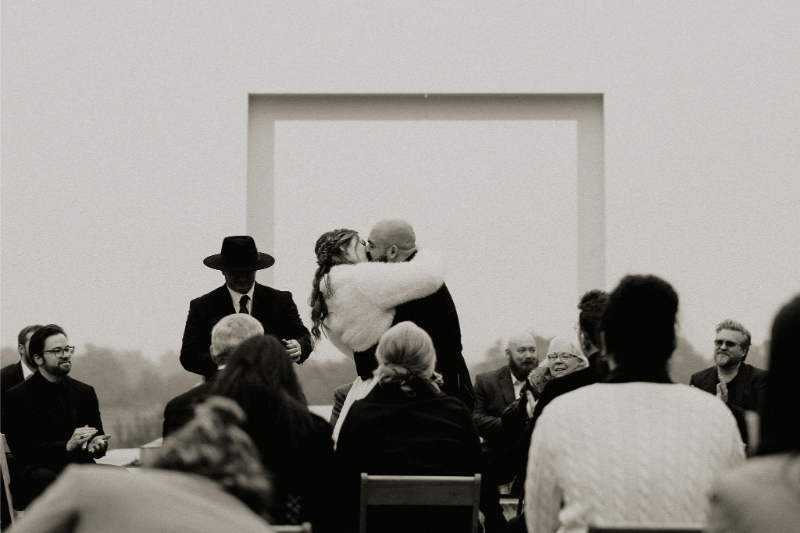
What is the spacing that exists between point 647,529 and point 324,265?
7.90 feet

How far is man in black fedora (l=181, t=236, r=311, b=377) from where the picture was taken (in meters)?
4.37

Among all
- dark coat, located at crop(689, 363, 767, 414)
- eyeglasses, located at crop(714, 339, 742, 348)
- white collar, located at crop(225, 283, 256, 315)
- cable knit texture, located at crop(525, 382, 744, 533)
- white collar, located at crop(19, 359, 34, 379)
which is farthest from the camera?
white collar, located at crop(19, 359, 34, 379)

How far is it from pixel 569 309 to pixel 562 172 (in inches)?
35.9

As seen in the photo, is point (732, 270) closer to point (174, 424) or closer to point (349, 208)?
point (349, 208)

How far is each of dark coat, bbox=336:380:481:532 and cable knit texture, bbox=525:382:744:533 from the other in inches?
33.7

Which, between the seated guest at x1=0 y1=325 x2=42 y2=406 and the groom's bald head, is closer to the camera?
the groom's bald head

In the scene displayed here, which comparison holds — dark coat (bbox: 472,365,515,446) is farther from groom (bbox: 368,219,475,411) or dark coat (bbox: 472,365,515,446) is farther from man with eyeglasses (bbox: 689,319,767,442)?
groom (bbox: 368,219,475,411)

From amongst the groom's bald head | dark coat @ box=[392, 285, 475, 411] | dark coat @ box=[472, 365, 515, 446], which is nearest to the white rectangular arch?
dark coat @ box=[472, 365, 515, 446]

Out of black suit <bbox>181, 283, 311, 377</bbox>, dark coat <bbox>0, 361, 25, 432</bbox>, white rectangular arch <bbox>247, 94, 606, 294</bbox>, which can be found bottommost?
dark coat <bbox>0, 361, 25, 432</bbox>

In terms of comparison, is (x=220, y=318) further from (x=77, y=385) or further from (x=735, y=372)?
(x=735, y=372)

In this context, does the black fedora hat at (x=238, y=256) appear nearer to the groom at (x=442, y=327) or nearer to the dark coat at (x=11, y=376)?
the groom at (x=442, y=327)

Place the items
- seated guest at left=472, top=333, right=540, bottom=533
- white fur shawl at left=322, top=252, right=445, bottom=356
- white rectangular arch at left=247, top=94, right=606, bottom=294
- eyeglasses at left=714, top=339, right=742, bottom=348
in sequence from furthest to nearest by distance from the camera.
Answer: white rectangular arch at left=247, top=94, right=606, bottom=294 → seated guest at left=472, top=333, right=540, bottom=533 → eyeglasses at left=714, top=339, right=742, bottom=348 → white fur shawl at left=322, top=252, right=445, bottom=356

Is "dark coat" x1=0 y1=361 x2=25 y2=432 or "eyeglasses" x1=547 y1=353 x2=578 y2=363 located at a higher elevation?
"eyeglasses" x1=547 y1=353 x2=578 y2=363

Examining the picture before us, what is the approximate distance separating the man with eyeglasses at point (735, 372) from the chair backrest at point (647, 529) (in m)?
3.26
